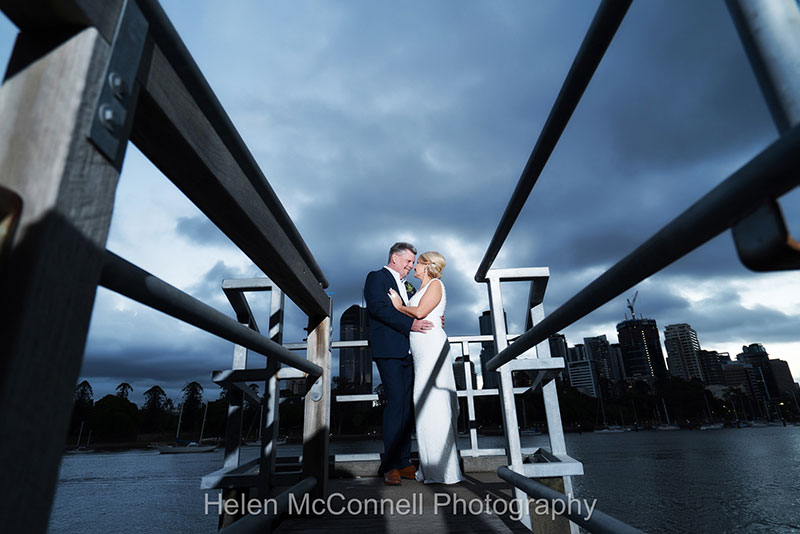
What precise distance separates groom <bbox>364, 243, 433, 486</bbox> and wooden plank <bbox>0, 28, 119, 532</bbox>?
2.66m

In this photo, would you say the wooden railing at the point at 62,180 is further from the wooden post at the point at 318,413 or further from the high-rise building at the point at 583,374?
the high-rise building at the point at 583,374

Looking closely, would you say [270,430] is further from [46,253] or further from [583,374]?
[583,374]

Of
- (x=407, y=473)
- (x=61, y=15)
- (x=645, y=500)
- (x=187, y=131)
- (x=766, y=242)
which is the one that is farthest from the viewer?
(x=645, y=500)

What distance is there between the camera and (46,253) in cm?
43

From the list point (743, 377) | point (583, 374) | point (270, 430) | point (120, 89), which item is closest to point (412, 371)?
point (270, 430)

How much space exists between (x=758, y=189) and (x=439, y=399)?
2961mm

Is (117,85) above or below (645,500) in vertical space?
above

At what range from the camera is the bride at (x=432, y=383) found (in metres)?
2.97

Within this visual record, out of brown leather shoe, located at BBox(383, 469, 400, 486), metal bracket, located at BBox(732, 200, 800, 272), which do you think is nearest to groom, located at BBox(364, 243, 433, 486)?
brown leather shoe, located at BBox(383, 469, 400, 486)

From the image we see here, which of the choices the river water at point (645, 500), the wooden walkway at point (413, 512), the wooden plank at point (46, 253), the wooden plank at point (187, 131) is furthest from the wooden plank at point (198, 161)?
the river water at point (645, 500)

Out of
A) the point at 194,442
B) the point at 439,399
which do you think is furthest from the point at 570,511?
the point at 194,442

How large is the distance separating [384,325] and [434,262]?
0.65 m

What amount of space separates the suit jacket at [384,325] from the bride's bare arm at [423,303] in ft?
0.15

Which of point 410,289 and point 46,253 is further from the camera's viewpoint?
point 410,289
